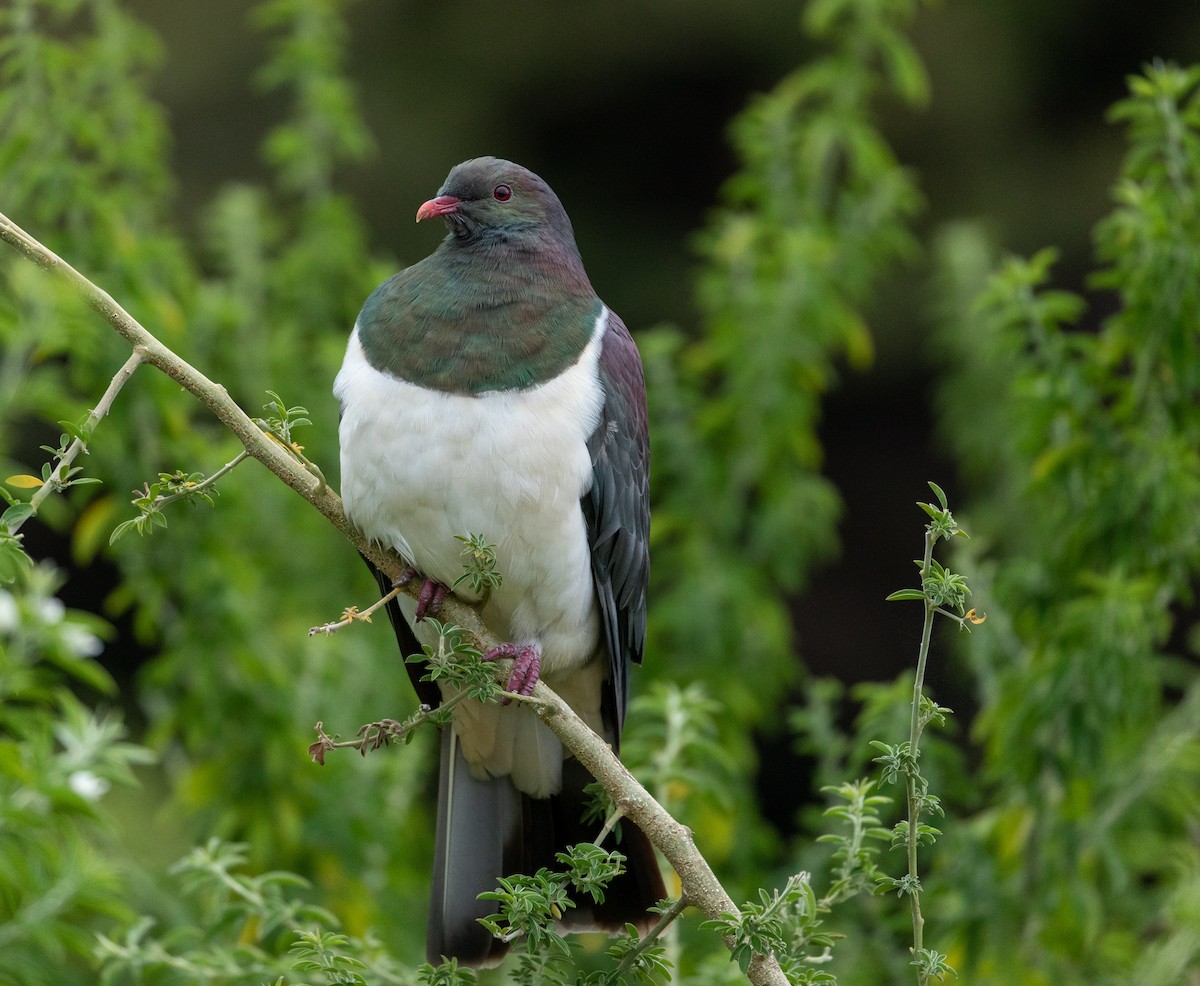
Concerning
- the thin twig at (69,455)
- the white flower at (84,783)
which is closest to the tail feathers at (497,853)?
the white flower at (84,783)

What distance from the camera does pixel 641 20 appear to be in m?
6.89

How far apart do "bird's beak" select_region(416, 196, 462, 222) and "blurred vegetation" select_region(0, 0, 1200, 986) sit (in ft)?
2.29

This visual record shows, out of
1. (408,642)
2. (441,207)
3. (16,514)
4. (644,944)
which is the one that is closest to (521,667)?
(408,642)

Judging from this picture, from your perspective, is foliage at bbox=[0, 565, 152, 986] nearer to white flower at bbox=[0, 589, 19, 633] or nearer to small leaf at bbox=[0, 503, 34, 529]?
white flower at bbox=[0, 589, 19, 633]

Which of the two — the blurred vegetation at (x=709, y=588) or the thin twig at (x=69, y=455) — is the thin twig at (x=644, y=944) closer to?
the blurred vegetation at (x=709, y=588)

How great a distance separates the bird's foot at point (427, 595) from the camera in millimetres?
2262

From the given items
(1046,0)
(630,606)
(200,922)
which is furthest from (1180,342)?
(1046,0)

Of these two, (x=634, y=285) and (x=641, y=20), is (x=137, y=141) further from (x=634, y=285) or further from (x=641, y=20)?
(x=641, y=20)

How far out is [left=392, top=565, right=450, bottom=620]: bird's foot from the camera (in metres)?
2.26

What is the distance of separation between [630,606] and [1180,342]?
3.37ft

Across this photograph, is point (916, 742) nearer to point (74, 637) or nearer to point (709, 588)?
point (74, 637)

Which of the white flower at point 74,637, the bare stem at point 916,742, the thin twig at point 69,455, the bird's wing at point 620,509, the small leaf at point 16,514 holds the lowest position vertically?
the bare stem at point 916,742

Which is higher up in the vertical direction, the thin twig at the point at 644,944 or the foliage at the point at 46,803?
the foliage at the point at 46,803

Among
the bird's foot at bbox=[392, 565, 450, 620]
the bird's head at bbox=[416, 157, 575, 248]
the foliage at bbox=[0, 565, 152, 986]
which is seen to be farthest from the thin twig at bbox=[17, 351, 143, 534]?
the bird's head at bbox=[416, 157, 575, 248]
